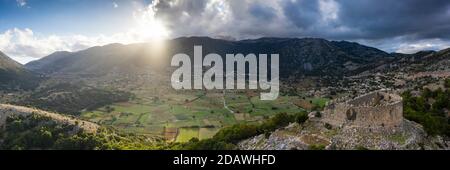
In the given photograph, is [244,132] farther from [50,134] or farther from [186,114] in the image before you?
[186,114]

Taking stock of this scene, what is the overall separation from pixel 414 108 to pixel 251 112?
92950 millimetres

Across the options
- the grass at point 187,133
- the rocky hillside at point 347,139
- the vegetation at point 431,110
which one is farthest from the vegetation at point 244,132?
the grass at point 187,133

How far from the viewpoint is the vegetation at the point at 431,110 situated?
2042 inches

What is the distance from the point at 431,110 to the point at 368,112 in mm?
26317

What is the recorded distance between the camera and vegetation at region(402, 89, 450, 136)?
170 feet

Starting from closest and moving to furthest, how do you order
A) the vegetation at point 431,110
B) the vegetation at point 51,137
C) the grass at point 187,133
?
the vegetation at point 431,110 → the vegetation at point 51,137 → the grass at point 187,133

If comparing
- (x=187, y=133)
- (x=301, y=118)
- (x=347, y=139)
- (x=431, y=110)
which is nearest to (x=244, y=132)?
(x=301, y=118)

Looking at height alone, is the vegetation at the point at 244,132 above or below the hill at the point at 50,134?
above

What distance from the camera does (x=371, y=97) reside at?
165 ft

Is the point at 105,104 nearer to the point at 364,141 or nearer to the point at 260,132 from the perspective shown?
the point at 260,132

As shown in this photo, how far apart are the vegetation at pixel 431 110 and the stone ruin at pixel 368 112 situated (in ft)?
23.5

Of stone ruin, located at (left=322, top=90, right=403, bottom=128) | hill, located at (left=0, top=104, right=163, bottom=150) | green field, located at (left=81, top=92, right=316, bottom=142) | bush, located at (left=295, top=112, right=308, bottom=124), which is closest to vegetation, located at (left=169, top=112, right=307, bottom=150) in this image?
bush, located at (left=295, top=112, right=308, bottom=124)

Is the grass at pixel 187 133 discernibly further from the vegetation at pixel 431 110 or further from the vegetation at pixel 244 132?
the vegetation at pixel 431 110
